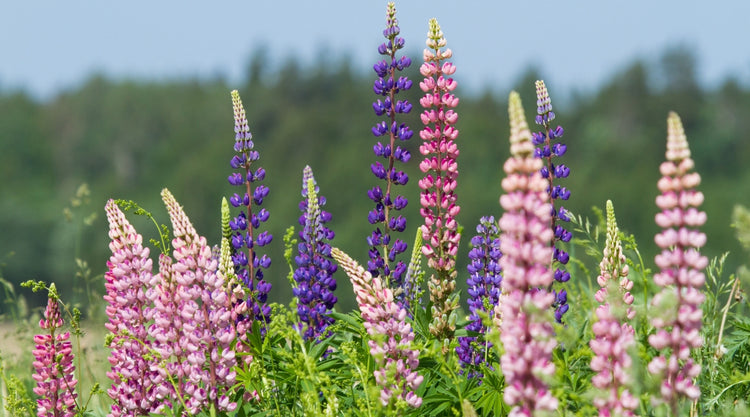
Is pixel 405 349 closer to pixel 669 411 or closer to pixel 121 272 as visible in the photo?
pixel 669 411

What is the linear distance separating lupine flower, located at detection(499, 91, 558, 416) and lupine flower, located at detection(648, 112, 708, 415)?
0.40m

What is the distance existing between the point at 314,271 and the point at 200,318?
4.31 ft

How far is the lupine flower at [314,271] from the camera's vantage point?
4992mm

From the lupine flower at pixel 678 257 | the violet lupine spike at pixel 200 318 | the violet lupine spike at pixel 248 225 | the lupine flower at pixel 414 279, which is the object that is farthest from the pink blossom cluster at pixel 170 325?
the lupine flower at pixel 678 257

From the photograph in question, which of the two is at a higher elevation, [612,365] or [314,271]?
[314,271]

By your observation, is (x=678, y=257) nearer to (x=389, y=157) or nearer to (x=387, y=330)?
(x=387, y=330)

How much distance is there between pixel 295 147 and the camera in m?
122

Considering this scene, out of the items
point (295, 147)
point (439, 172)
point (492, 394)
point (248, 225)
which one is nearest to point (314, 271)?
point (248, 225)

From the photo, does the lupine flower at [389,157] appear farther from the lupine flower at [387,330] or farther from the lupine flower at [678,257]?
the lupine flower at [678,257]

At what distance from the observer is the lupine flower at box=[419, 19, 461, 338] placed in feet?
15.1

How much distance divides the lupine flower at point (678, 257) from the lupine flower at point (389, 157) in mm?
2383

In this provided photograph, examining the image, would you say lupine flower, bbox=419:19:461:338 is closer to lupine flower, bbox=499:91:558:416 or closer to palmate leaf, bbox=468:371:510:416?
palmate leaf, bbox=468:371:510:416

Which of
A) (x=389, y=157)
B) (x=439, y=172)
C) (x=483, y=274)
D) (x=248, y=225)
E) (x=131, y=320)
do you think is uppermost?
(x=389, y=157)

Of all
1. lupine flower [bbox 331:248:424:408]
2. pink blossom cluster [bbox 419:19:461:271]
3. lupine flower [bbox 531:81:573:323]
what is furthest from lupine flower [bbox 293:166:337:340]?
lupine flower [bbox 531:81:573:323]
